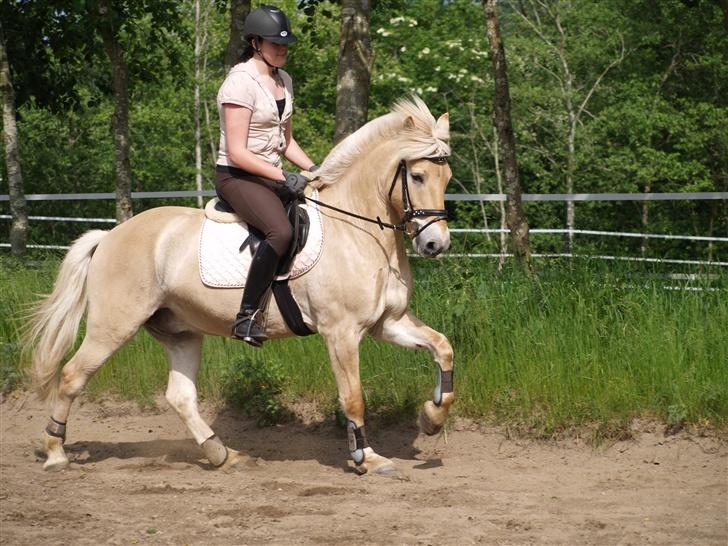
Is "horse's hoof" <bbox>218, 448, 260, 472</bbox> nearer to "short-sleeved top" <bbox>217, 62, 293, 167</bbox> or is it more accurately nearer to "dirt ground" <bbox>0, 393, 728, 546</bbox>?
"dirt ground" <bbox>0, 393, 728, 546</bbox>

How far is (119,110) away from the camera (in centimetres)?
1612

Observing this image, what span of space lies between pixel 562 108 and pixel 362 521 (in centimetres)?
2536

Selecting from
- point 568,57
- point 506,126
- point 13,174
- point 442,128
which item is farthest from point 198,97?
point 442,128

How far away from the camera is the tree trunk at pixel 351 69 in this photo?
1008cm

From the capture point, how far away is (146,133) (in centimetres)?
3416

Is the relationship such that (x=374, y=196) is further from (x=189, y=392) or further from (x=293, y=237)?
(x=189, y=392)

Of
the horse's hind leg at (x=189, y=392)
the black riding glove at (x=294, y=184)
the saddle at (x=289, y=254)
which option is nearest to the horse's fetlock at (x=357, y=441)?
the saddle at (x=289, y=254)

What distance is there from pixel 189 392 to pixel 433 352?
202cm

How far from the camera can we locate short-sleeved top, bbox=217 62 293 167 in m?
6.54

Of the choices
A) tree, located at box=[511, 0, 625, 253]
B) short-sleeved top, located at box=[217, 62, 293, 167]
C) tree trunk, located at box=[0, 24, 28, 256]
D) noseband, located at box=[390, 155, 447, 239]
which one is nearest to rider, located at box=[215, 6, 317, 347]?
short-sleeved top, located at box=[217, 62, 293, 167]

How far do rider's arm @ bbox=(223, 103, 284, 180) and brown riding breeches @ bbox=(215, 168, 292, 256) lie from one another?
0.49ft

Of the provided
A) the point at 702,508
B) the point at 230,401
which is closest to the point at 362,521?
the point at 702,508

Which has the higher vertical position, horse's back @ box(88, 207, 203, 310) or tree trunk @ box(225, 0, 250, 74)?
tree trunk @ box(225, 0, 250, 74)

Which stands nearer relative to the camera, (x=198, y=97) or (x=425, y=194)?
(x=425, y=194)
